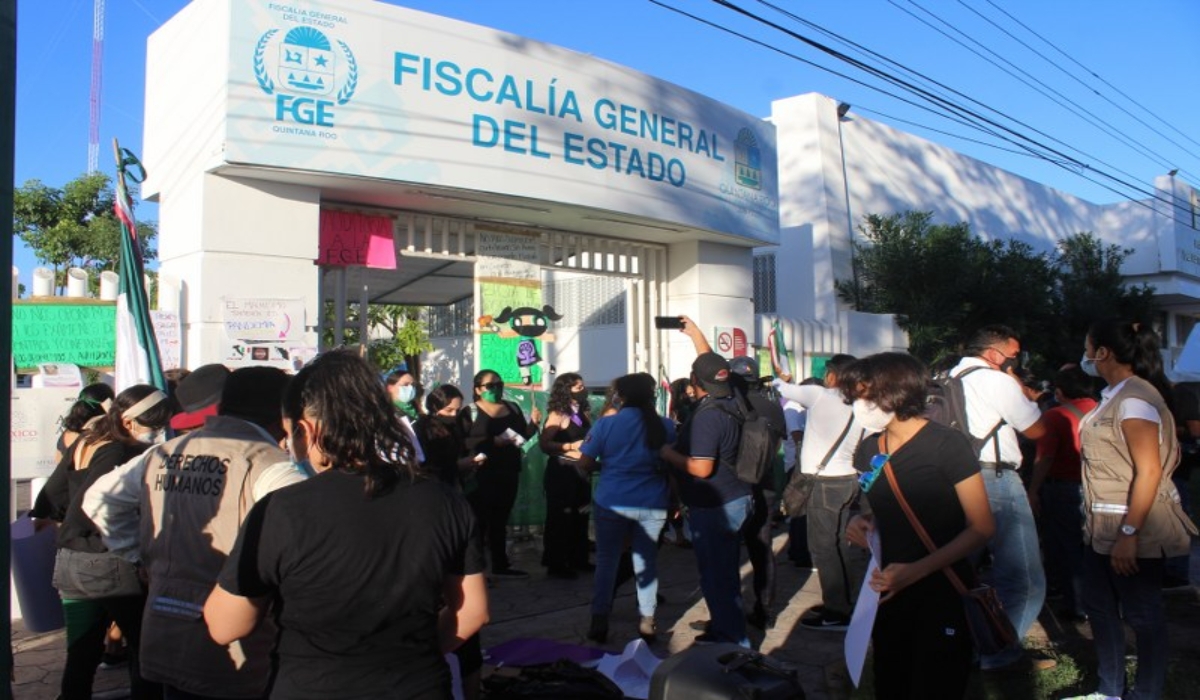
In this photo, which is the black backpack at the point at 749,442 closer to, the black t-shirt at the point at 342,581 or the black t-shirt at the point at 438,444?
the black t-shirt at the point at 438,444

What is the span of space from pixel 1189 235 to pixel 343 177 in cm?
2724

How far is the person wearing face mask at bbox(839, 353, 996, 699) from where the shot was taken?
3.11 m

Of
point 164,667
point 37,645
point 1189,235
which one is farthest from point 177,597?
point 1189,235

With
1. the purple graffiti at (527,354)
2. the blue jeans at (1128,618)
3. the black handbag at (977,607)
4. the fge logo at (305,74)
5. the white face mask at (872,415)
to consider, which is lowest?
the blue jeans at (1128,618)

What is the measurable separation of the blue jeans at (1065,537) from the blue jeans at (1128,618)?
1099 mm

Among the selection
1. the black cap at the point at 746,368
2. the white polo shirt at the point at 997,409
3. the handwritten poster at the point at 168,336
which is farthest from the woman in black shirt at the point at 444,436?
the white polo shirt at the point at 997,409

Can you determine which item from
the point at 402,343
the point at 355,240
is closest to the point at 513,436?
the point at 355,240

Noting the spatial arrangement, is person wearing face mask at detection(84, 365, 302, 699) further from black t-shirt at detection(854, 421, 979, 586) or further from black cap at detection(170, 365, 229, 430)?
black t-shirt at detection(854, 421, 979, 586)

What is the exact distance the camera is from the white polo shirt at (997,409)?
191 inches

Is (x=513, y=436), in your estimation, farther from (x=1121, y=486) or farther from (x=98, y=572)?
(x=1121, y=486)

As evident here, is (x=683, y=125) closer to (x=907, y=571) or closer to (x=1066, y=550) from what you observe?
(x=1066, y=550)

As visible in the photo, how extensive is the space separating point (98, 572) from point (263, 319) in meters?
4.23

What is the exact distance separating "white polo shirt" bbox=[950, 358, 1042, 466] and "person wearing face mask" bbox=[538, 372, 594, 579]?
3.55 meters

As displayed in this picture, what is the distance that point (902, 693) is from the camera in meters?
3.21
